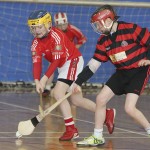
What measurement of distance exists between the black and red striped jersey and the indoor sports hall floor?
87 centimetres

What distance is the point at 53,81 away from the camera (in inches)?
510

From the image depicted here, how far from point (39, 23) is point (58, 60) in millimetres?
469

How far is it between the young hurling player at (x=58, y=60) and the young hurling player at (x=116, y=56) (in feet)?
1.35

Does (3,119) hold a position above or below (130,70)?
below

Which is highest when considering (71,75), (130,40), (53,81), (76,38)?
(130,40)

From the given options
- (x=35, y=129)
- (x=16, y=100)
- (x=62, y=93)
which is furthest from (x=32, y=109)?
(x=62, y=93)

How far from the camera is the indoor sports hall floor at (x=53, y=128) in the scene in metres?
7.32

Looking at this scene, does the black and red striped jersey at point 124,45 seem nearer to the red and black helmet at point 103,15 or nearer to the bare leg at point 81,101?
the red and black helmet at point 103,15

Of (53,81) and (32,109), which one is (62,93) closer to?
(32,109)

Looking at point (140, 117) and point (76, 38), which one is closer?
point (140, 117)

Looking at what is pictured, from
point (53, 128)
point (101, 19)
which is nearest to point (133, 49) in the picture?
point (101, 19)

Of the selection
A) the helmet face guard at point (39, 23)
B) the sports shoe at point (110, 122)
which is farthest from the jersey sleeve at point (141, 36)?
the helmet face guard at point (39, 23)

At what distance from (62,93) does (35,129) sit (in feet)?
2.62

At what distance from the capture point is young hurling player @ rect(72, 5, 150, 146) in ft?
24.3
